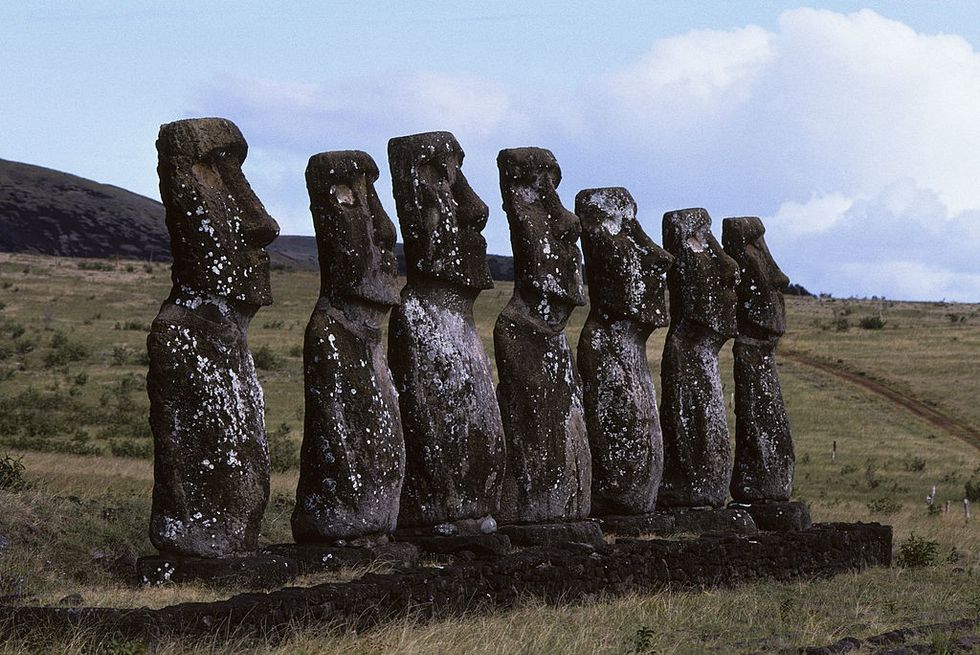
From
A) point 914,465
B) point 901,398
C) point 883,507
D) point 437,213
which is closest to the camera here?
point 437,213

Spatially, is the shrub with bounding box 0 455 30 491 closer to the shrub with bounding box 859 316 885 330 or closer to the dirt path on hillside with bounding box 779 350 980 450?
the dirt path on hillside with bounding box 779 350 980 450

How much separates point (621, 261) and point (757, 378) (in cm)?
304

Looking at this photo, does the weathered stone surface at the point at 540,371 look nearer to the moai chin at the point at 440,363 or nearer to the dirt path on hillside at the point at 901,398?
the moai chin at the point at 440,363

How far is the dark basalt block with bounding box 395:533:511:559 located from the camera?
13117 mm

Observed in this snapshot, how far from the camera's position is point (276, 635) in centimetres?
1016

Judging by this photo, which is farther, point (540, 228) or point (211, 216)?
point (540, 228)

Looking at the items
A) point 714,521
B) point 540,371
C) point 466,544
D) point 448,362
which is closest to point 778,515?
point 714,521

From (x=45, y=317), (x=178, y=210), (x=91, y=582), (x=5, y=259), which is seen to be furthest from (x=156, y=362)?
(x=5, y=259)

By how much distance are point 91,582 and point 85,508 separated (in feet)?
9.28

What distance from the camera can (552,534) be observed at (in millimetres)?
14109

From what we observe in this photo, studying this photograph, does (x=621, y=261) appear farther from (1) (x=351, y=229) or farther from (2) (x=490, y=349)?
(2) (x=490, y=349)

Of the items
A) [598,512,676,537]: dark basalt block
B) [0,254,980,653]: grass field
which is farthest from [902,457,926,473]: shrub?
[598,512,676,537]: dark basalt block

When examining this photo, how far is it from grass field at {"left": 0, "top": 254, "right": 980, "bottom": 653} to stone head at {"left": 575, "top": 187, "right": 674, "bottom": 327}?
3.10 metres

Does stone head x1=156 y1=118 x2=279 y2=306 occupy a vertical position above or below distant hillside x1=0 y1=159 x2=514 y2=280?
below
